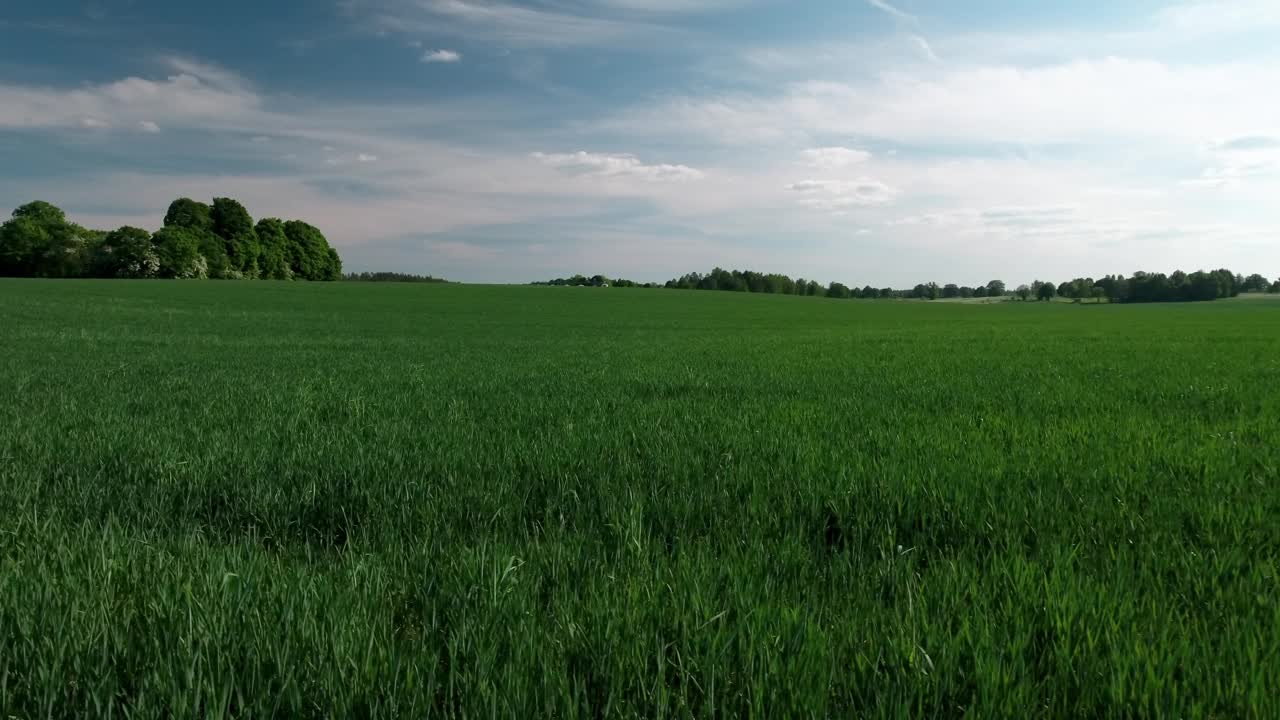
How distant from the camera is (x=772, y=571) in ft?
10.5

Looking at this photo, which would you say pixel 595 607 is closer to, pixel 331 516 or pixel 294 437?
pixel 331 516

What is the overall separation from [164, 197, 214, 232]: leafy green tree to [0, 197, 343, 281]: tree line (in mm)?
168

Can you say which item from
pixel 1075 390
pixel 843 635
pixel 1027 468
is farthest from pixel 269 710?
pixel 1075 390

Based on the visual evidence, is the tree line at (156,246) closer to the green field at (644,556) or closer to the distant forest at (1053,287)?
the distant forest at (1053,287)

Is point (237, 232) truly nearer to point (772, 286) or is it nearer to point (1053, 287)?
point (772, 286)

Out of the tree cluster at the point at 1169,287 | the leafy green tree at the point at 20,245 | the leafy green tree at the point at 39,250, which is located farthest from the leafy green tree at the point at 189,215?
the tree cluster at the point at 1169,287

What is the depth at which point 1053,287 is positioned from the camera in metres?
167

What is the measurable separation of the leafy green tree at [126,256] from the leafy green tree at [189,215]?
12.8 metres

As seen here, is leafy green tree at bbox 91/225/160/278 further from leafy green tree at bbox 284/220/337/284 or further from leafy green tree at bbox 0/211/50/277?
leafy green tree at bbox 284/220/337/284

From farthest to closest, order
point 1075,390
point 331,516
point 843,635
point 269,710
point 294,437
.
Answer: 1. point 1075,390
2. point 294,437
3. point 331,516
4. point 843,635
5. point 269,710

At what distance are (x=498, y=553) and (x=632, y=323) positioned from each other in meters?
44.4

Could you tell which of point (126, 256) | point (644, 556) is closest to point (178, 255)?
point (126, 256)

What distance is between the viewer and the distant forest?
137375mm

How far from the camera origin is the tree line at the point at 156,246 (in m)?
93.1
